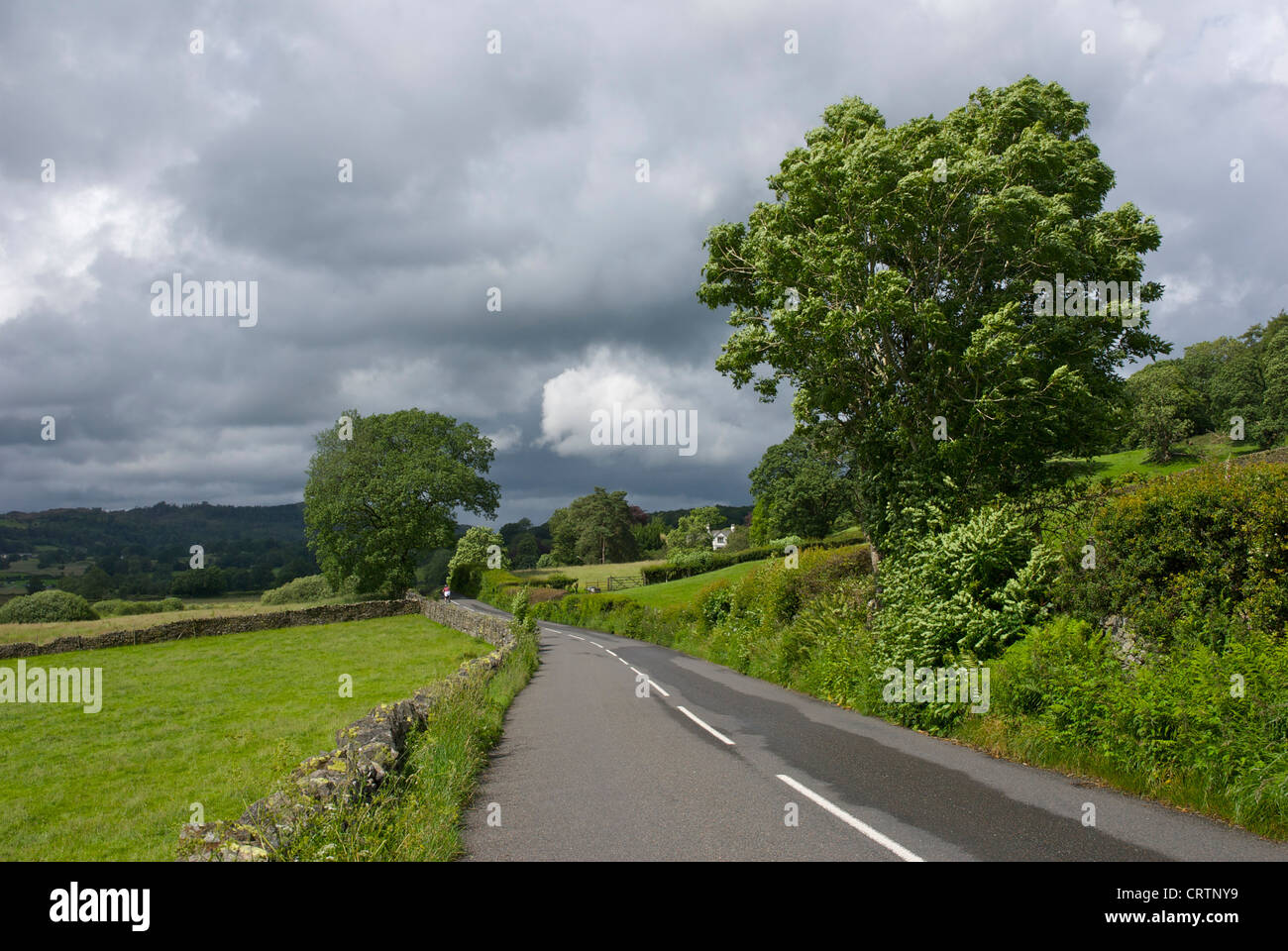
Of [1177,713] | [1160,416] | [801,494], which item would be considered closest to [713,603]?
[1177,713]

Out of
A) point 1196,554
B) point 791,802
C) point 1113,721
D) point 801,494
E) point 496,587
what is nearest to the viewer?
point 791,802

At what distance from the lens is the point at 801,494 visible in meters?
62.9

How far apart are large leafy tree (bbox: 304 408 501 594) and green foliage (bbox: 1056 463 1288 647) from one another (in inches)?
2203

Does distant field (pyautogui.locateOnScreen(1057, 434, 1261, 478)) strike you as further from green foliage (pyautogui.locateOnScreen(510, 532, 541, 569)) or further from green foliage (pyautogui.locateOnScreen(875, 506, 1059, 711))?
green foliage (pyautogui.locateOnScreen(510, 532, 541, 569))

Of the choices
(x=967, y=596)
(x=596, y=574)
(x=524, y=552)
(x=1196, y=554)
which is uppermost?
(x=1196, y=554)

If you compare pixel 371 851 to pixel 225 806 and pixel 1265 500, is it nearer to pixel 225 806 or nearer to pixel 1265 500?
pixel 225 806

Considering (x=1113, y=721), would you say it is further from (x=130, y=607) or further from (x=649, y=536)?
(x=649, y=536)

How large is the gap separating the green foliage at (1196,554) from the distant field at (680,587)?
4147cm

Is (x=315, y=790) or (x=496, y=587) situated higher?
(x=315, y=790)

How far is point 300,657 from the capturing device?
96.2ft

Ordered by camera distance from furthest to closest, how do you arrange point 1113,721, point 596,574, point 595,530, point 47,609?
point 595,530, point 596,574, point 47,609, point 1113,721

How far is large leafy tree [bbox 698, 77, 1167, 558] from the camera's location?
14.5 meters

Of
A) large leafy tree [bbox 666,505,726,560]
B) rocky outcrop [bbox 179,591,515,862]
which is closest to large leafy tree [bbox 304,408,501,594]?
rocky outcrop [bbox 179,591,515,862]

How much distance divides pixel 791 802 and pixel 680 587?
53.0m
